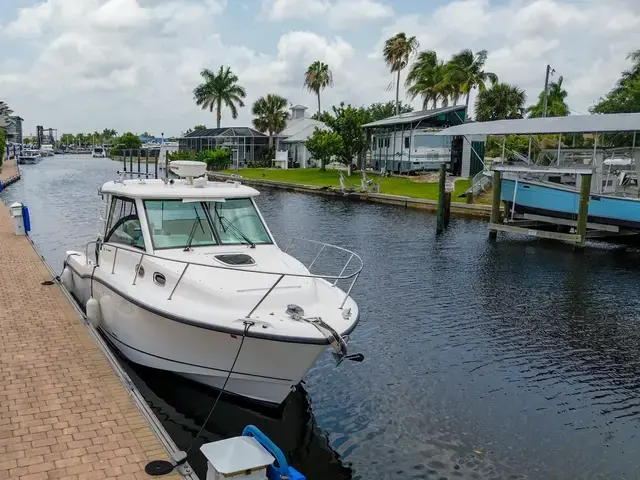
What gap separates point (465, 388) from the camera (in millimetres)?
9070

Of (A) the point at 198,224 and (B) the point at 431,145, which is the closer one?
(A) the point at 198,224

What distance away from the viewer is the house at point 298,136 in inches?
2542

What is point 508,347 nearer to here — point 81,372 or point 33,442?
point 81,372

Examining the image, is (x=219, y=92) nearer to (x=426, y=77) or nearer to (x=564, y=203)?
(x=426, y=77)

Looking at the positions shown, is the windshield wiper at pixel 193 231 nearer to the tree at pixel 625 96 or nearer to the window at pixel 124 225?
the window at pixel 124 225

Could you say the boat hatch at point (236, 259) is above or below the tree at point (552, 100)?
below

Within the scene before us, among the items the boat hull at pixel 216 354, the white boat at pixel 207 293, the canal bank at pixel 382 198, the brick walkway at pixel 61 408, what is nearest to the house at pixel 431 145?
the canal bank at pixel 382 198

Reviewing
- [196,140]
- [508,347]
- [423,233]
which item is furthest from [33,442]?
[196,140]

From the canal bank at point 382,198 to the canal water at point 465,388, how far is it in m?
12.4

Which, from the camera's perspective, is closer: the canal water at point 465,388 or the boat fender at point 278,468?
the boat fender at point 278,468

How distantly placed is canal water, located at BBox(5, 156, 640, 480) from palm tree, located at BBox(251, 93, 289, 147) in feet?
176

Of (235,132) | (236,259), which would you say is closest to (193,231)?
(236,259)

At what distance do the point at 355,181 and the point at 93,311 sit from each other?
123ft

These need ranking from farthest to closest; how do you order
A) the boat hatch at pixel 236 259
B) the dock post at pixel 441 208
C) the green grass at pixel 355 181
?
1. the green grass at pixel 355 181
2. the dock post at pixel 441 208
3. the boat hatch at pixel 236 259
